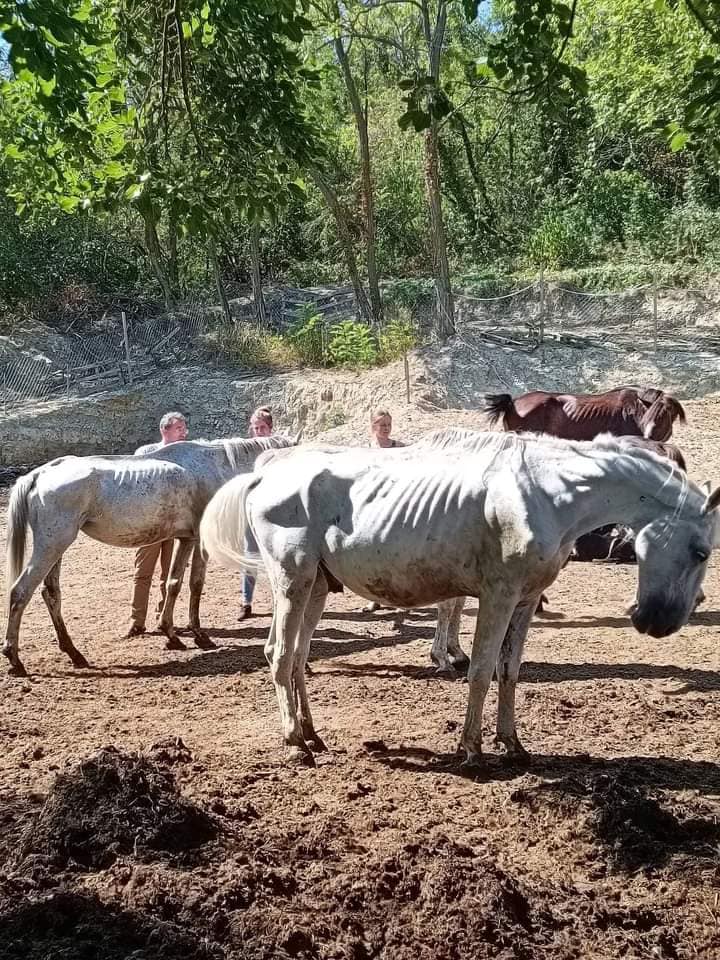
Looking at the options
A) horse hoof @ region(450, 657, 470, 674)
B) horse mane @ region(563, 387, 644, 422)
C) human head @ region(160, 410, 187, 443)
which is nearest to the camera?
horse hoof @ region(450, 657, 470, 674)

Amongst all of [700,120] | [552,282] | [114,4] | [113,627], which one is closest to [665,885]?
[700,120]

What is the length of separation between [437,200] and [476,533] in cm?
1777

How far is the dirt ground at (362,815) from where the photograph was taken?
11.4ft

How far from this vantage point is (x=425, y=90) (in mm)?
4816

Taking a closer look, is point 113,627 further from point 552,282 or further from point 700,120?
point 552,282

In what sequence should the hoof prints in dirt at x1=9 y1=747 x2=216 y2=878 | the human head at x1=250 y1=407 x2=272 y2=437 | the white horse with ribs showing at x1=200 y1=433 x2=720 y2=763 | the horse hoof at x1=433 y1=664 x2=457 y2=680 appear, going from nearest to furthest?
the hoof prints in dirt at x1=9 y1=747 x2=216 y2=878, the white horse with ribs showing at x1=200 y1=433 x2=720 y2=763, the horse hoof at x1=433 y1=664 x2=457 y2=680, the human head at x1=250 y1=407 x2=272 y2=437

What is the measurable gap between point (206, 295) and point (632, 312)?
598 inches

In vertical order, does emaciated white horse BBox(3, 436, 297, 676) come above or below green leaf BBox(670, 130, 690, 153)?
below

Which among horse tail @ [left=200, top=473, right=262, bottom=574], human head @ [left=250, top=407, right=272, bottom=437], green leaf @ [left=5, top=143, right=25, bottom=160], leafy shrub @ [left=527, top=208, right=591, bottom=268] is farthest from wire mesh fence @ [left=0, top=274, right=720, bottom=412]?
green leaf @ [left=5, top=143, right=25, bottom=160]

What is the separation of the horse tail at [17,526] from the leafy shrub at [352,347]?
1463 cm

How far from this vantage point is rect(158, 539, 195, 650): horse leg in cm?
817

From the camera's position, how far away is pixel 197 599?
8.31m

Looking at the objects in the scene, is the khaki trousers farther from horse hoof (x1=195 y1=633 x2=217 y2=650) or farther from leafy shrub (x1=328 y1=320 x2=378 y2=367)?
leafy shrub (x1=328 y1=320 x2=378 y2=367)

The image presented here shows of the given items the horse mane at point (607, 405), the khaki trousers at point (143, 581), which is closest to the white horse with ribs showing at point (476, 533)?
the khaki trousers at point (143, 581)
